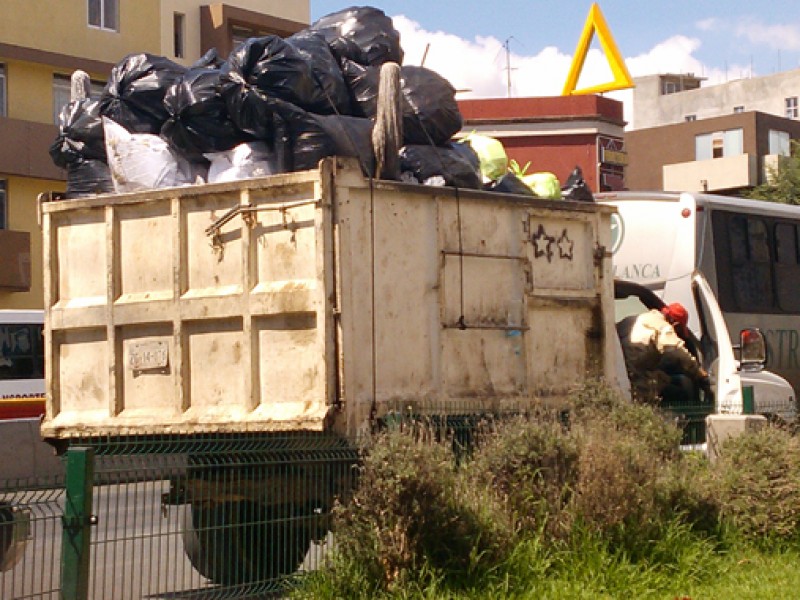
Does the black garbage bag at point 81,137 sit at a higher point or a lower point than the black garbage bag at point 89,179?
higher

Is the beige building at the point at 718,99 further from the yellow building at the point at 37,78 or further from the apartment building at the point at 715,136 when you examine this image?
the yellow building at the point at 37,78

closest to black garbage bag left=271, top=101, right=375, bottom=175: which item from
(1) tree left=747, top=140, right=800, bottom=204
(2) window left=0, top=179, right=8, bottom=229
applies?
(2) window left=0, top=179, right=8, bottom=229

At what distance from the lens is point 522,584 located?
288 inches

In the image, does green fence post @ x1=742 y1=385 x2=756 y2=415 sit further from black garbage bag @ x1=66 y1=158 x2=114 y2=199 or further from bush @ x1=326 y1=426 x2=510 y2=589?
black garbage bag @ x1=66 y1=158 x2=114 y2=199

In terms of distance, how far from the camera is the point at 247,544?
7262mm

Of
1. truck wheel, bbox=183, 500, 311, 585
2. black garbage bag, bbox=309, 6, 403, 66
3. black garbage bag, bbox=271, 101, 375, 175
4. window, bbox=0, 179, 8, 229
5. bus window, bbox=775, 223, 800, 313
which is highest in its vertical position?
window, bbox=0, 179, 8, 229

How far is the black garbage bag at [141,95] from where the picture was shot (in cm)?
905

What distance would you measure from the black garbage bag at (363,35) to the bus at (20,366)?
38.9ft

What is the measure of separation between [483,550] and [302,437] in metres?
1.17

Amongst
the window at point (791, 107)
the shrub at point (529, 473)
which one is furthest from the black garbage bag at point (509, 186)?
the window at point (791, 107)

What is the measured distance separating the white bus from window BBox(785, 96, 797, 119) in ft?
200

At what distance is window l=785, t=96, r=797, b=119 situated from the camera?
72500 mm

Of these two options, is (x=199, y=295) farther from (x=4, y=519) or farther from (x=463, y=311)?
(x=4, y=519)

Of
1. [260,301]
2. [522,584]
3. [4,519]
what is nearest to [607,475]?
[522,584]
